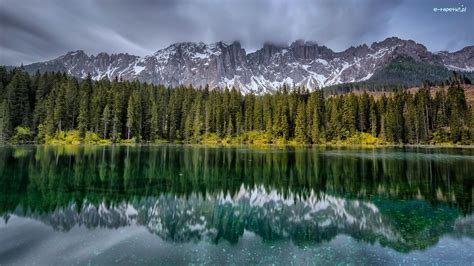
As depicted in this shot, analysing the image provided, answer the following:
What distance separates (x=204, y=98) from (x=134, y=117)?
41.5 meters

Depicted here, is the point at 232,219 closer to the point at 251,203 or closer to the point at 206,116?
the point at 251,203

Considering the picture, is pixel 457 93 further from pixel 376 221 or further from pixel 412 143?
pixel 376 221

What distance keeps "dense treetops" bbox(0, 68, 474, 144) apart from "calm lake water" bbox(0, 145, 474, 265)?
7382cm

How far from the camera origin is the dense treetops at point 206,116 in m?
96.9

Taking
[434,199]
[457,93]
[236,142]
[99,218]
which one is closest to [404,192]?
[434,199]

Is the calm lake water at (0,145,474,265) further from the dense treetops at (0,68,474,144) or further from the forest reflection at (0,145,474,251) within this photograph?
the dense treetops at (0,68,474,144)

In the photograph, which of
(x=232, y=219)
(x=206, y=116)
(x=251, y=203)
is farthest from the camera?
(x=206, y=116)

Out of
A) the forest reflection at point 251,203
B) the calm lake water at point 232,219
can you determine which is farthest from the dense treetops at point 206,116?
the calm lake water at point 232,219

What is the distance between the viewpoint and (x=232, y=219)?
17.8 m

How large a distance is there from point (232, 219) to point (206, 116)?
→ 106488mm

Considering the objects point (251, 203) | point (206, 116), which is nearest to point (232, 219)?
point (251, 203)

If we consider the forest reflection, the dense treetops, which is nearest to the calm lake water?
the forest reflection

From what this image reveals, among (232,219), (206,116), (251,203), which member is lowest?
(232,219)

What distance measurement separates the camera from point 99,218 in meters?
17.0
